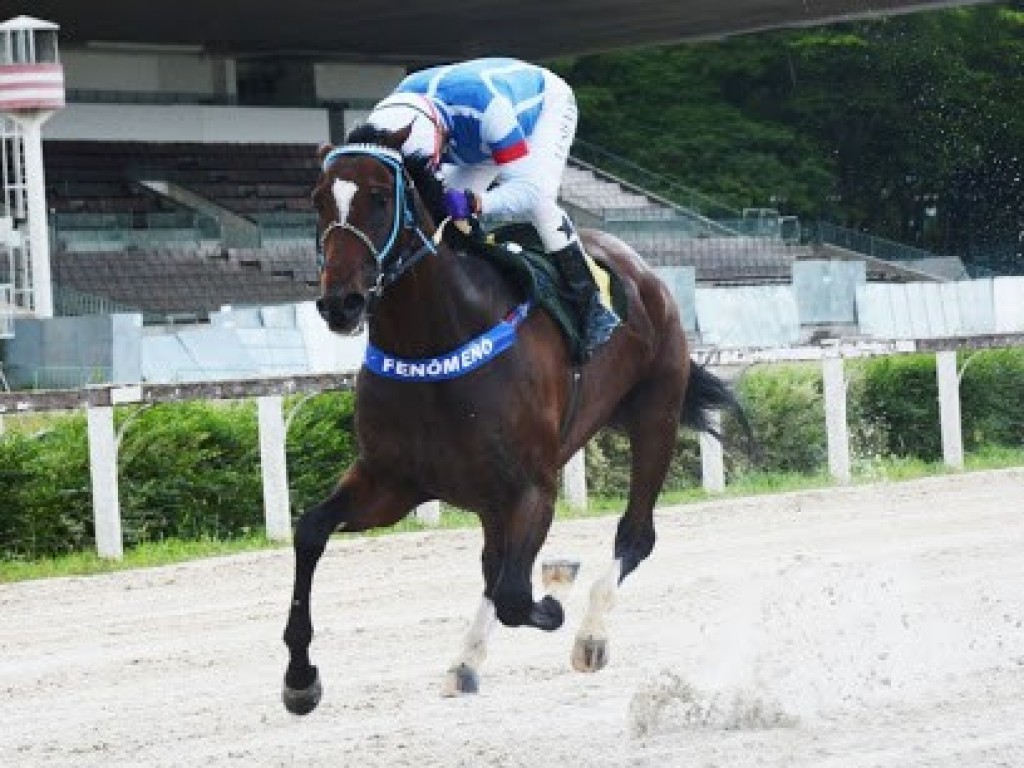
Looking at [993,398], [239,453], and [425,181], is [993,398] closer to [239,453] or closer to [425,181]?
[239,453]

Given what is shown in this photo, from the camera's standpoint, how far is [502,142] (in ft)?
21.3

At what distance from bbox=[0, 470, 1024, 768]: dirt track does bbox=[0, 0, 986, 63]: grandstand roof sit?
78.7 feet

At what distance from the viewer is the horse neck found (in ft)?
20.2

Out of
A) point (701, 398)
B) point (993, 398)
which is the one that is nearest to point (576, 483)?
point (993, 398)

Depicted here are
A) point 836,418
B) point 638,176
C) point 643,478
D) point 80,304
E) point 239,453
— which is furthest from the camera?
point 638,176

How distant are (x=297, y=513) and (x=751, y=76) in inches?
1413

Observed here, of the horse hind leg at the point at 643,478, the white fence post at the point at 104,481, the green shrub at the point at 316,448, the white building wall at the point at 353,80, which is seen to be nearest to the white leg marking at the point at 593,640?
the horse hind leg at the point at 643,478

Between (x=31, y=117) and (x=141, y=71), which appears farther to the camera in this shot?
(x=141, y=71)

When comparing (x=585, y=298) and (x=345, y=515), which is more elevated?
(x=585, y=298)

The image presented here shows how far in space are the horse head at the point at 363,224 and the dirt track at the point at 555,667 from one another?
1.16m

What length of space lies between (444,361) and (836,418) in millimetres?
8675

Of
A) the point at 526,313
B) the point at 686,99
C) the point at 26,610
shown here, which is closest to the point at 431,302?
the point at 526,313

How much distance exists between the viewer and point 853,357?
591 inches

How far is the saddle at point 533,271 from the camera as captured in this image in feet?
21.5
